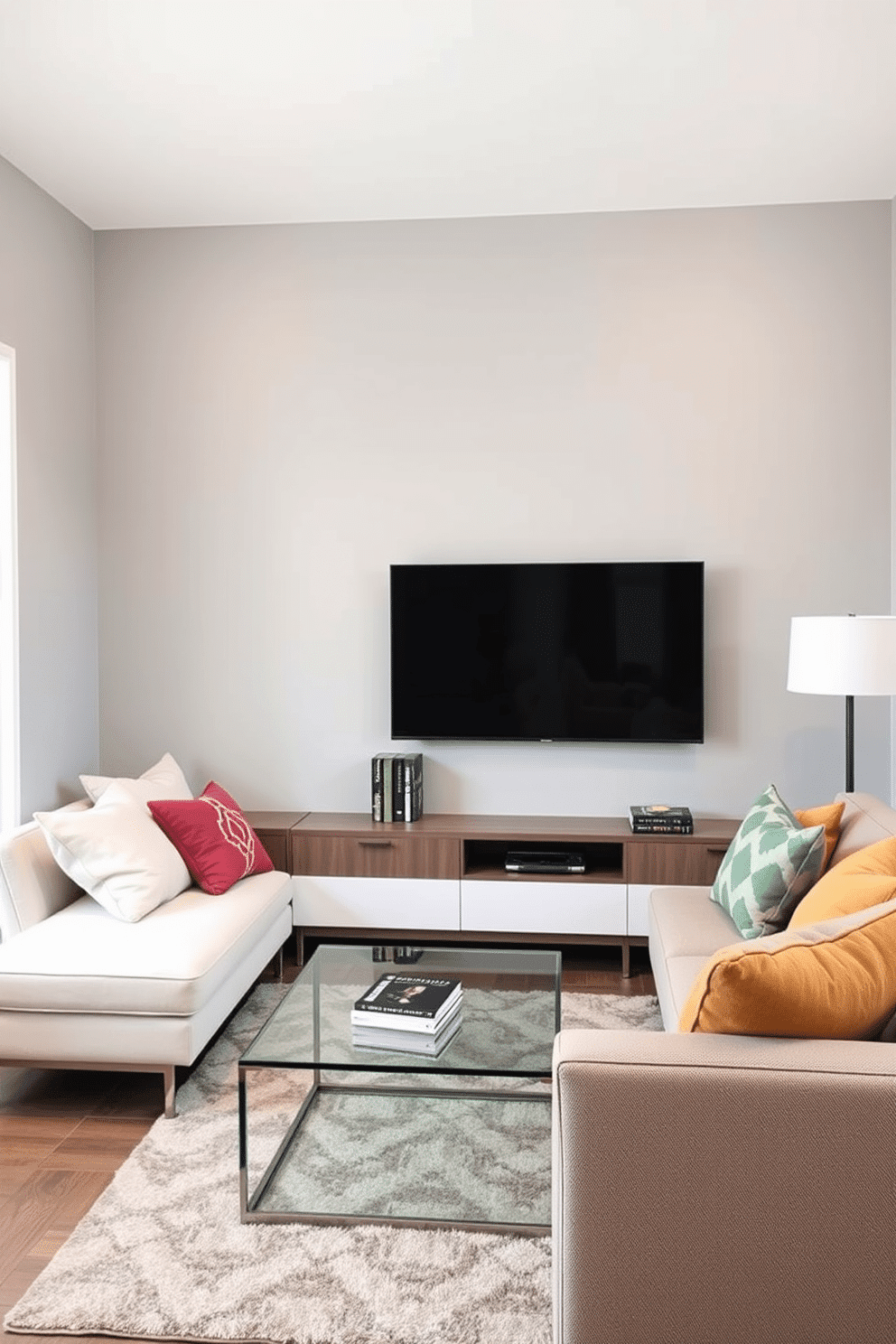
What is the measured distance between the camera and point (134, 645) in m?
4.52

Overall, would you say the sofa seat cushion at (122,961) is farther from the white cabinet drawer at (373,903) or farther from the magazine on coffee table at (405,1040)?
the white cabinet drawer at (373,903)

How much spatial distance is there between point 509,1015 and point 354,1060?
424 mm

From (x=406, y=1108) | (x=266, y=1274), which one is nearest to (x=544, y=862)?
(x=406, y=1108)

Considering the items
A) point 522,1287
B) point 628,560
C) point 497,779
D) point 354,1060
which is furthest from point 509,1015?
point 628,560

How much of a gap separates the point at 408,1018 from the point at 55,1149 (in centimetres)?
99

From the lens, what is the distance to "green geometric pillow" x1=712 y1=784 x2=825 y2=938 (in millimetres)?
2861

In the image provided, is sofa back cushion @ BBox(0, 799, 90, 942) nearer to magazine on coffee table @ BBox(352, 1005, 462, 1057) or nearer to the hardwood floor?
the hardwood floor

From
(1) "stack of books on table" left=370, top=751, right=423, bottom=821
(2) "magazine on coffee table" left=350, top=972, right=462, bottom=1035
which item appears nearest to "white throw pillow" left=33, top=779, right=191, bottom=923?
(2) "magazine on coffee table" left=350, top=972, right=462, bottom=1035

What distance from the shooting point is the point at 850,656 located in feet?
11.4

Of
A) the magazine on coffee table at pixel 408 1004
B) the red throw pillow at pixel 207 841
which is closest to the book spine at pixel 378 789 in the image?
the red throw pillow at pixel 207 841

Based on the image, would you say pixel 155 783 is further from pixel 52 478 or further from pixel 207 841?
pixel 52 478

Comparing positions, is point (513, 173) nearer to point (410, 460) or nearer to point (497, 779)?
point (410, 460)

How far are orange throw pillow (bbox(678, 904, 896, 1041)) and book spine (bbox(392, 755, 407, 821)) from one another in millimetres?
2542

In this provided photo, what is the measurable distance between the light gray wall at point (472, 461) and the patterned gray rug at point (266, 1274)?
2.10 m
